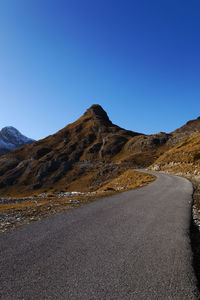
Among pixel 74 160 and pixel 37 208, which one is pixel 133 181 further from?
pixel 74 160

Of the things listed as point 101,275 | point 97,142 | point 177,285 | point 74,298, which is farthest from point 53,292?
point 97,142

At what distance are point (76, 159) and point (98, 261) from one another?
154966 millimetres

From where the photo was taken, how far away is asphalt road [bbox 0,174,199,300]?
357 cm

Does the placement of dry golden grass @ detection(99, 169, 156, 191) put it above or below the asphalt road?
below

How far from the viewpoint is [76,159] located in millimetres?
157875

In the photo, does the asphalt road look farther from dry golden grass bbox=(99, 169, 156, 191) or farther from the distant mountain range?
the distant mountain range

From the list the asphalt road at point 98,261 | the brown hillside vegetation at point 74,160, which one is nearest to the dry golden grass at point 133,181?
the asphalt road at point 98,261

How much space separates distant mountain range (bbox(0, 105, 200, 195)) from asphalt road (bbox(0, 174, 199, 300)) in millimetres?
97198

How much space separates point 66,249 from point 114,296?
101 inches

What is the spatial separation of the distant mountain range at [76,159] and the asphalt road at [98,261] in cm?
9720

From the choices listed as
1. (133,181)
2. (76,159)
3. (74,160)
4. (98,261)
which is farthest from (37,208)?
(76,159)

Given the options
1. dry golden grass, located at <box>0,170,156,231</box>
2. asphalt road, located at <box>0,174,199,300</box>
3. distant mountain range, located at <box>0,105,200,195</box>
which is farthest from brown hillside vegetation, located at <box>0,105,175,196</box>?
asphalt road, located at <box>0,174,199,300</box>

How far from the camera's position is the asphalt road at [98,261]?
11.7ft

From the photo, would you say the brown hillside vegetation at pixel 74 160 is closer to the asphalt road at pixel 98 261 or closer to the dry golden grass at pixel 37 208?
the dry golden grass at pixel 37 208
